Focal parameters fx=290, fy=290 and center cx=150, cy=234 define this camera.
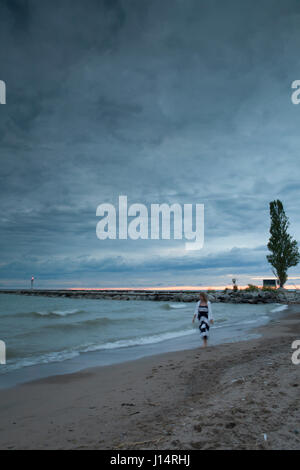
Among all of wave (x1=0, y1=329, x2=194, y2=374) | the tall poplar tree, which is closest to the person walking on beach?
wave (x1=0, y1=329, x2=194, y2=374)

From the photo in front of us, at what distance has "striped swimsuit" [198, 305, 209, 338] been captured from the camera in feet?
36.6

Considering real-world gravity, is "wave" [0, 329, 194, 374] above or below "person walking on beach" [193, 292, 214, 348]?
below

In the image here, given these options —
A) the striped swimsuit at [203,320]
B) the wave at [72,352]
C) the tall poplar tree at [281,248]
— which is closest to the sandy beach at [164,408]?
the wave at [72,352]

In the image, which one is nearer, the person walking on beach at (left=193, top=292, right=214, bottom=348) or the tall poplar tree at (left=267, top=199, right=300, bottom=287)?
the person walking on beach at (left=193, top=292, right=214, bottom=348)

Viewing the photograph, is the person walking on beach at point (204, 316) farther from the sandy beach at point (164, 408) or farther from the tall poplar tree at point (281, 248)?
the tall poplar tree at point (281, 248)

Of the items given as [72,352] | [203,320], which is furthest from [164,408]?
[72,352]

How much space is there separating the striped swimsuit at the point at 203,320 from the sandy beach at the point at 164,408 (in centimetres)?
356

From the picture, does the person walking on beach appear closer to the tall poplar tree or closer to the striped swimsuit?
the striped swimsuit

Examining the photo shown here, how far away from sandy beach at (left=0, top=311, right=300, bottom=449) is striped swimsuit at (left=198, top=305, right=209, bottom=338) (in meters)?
3.56

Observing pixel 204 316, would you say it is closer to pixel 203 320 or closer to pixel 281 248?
pixel 203 320

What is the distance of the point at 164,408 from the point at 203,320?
7.37 metres
